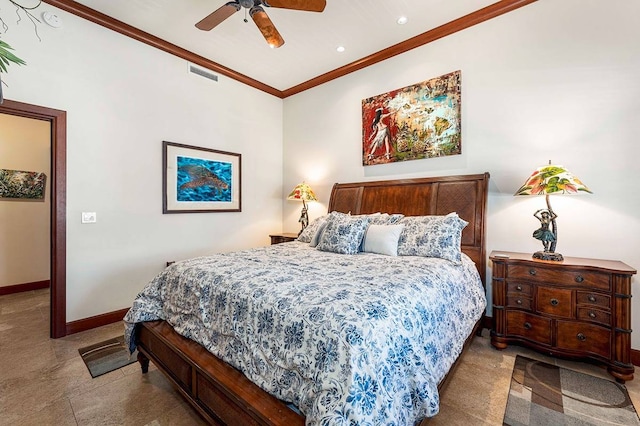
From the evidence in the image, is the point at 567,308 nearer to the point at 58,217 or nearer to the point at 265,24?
the point at 265,24

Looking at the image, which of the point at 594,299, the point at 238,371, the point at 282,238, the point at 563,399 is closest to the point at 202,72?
the point at 282,238

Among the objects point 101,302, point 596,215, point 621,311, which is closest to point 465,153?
point 596,215

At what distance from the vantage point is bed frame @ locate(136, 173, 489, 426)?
1331mm

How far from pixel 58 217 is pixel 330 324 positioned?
3075mm

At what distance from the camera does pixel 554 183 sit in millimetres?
2301

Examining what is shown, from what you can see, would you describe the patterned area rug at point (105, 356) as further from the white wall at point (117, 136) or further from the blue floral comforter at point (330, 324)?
the white wall at point (117, 136)

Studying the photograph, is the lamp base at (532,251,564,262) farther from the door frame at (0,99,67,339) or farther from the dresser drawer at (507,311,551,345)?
the door frame at (0,99,67,339)

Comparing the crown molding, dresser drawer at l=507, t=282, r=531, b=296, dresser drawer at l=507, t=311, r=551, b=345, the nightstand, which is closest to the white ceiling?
the crown molding

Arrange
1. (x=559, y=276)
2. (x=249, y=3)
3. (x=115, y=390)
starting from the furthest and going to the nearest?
(x=249, y=3), (x=559, y=276), (x=115, y=390)

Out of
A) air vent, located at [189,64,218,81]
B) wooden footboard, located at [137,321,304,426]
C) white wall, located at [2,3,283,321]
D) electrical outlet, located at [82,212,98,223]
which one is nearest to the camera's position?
wooden footboard, located at [137,321,304,426]

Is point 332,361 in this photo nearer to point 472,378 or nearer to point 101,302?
point 472,378

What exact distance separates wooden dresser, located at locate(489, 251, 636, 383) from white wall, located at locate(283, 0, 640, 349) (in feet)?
1.19

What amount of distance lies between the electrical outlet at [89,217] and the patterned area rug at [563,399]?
13.0ft

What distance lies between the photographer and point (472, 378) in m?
2.14
